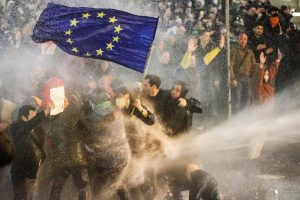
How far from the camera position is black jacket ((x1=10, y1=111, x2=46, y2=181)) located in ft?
22.2

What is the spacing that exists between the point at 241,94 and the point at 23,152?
421 cm

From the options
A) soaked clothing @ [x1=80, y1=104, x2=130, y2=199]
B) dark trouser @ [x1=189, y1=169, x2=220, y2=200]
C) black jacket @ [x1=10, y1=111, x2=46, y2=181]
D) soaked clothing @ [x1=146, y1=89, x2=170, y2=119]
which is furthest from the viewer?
soaked clothing @ [x1=146, y1=89, x2=170, y2=119]

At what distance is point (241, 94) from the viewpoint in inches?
330

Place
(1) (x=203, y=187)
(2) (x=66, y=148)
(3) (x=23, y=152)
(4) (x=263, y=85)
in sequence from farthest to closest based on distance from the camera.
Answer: (4) (x=263, y=85)
(1) (x=203, y=187)
(2) (x=66, y=148)
(3) (x=23, y=152)

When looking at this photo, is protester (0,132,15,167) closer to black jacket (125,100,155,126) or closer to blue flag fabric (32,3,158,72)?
blue flag fabric (32,3,158,72)

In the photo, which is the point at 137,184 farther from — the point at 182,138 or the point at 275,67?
the point at 275,67

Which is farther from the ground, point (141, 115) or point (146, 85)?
point (146, 85)

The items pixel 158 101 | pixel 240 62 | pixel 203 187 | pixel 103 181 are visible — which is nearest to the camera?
A: pixel 103 181

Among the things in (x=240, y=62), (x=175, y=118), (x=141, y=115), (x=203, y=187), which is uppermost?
(x=240, y=62)

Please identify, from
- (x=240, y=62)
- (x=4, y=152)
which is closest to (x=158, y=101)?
(x=240, y=62)

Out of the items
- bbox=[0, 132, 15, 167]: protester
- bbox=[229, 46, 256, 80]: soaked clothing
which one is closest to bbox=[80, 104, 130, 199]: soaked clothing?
bbox=[229, 46, 256, 80]: soaked clothing

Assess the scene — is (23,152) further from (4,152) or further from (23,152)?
(4,152)

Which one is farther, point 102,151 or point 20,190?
point 102,151

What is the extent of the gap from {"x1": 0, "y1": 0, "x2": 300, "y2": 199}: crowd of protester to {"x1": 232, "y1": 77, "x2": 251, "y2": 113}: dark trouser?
2 cm
